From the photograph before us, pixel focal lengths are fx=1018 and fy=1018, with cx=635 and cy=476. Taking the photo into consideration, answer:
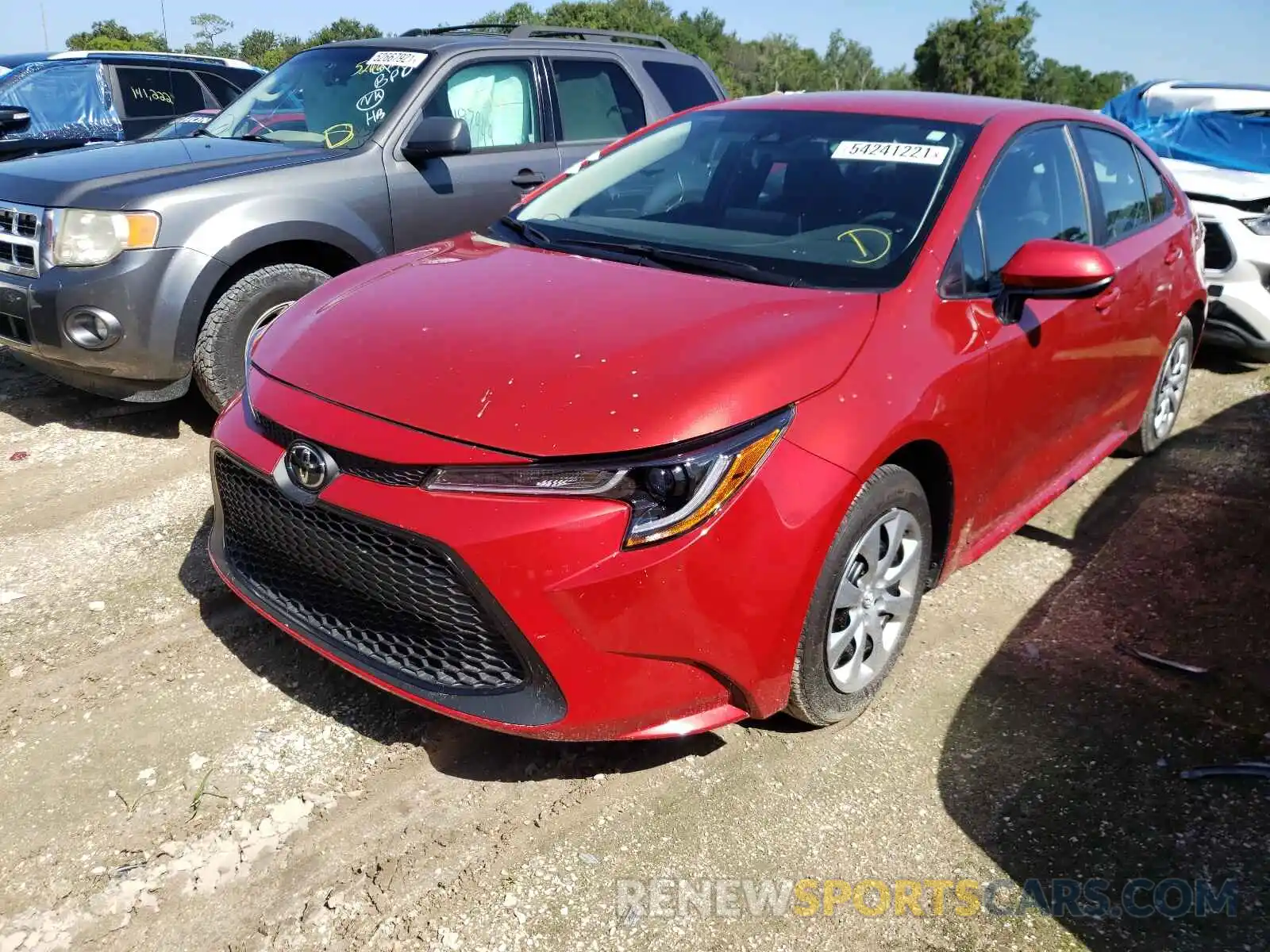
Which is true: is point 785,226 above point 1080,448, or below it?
above

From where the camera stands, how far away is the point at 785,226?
Answer: 3.17 metres

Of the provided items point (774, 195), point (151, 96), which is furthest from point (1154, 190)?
point (151, 96)

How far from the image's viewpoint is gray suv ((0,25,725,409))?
13.8ft

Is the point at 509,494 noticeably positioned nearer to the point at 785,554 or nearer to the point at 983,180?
the point at 785,554

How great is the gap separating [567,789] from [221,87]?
8.79m

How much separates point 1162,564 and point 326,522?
3.10 meters

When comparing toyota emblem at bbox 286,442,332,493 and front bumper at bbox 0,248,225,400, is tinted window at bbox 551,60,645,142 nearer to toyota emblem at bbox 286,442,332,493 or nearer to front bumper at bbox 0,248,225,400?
front bumper at bbox 0,248,225,400

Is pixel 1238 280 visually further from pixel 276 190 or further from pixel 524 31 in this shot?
pixel 276 190

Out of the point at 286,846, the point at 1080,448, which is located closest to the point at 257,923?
the point at 286,846

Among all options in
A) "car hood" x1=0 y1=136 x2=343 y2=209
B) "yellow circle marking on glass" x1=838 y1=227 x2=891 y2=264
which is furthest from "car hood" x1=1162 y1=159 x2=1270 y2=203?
"car hood" x1=0 y1=136 x2=343 y2=209

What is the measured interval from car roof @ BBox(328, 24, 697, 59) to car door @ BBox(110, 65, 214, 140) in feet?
12.1

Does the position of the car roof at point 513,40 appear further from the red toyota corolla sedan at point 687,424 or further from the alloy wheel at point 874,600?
the alloy wheel at point 874,600

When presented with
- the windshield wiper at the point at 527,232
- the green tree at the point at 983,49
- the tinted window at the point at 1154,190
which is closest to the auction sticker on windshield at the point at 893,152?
the windshield wiper at the point at 527,232

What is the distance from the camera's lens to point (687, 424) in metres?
2.22
